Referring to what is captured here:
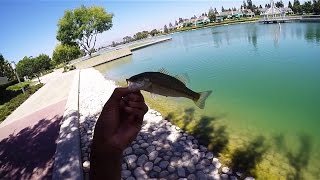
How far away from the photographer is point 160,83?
1988 mm

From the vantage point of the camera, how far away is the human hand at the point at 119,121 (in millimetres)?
1496

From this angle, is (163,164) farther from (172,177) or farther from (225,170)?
(225,170)

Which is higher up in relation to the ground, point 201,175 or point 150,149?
point 150,149

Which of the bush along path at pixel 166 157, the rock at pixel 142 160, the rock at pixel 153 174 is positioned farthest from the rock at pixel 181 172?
the rock at pixel 142 160

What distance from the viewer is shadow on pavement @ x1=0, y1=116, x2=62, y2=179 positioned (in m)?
8.46

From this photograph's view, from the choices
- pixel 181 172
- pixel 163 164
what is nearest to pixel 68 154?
pixel 163 164

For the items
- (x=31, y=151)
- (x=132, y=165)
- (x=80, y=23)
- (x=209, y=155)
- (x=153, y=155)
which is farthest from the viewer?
(x=80, y=23)

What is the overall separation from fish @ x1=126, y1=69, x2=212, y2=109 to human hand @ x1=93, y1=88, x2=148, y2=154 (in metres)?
0.09

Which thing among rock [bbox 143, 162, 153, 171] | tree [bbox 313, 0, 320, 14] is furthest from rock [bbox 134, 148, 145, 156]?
tree [bbox 313, 0, 320, 14]

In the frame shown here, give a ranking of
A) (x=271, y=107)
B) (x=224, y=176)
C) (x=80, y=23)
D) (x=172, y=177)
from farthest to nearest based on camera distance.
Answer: (x=80, y=23) → (x=271, y=107) → (x=172, y=177) → (x=224, y=176)

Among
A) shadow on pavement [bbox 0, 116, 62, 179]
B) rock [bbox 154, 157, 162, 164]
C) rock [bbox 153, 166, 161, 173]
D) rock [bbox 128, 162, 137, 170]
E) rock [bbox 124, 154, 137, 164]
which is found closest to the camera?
rock [bbox 153, 166, 161, 173]

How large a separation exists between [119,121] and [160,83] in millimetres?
467

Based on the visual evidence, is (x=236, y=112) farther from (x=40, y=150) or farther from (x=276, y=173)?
(x=40, y=150)

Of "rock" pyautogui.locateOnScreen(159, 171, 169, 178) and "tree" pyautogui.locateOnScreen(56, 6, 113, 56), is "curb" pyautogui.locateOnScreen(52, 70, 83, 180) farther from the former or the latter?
"tree" pyautogui.locateOnScreen(56, 6, 113, 56)
